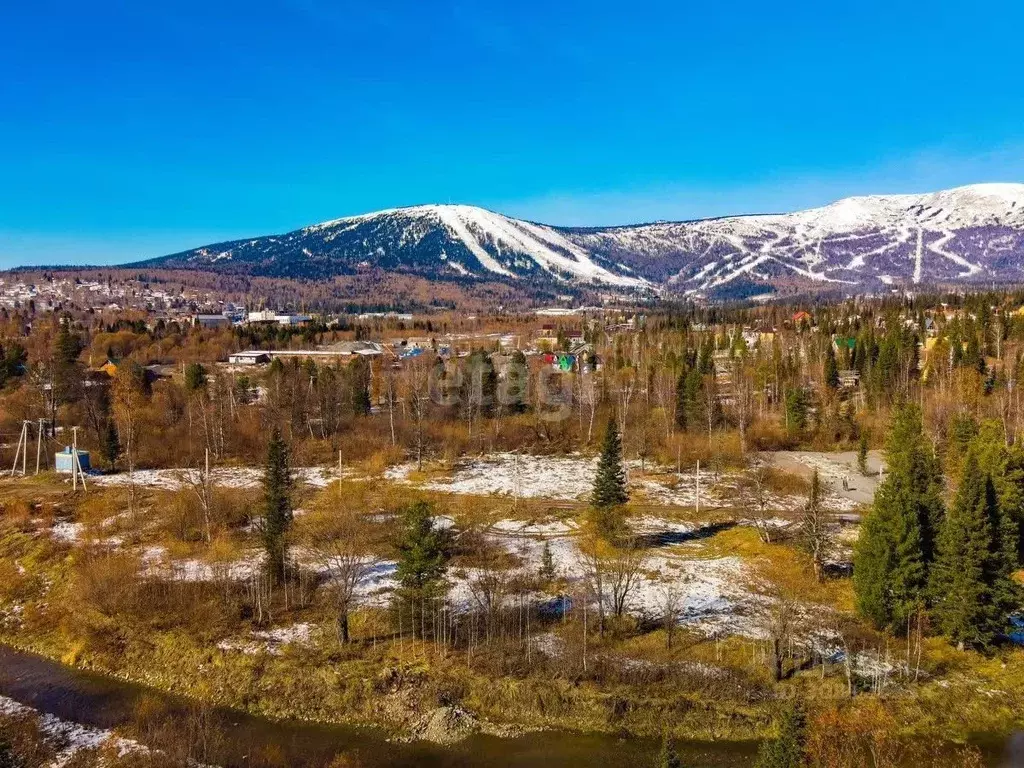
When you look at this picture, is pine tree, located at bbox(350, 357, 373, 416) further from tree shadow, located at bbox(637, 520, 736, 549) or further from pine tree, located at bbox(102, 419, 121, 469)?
tree shadow, located at bbox(637, 520, 736, 549)

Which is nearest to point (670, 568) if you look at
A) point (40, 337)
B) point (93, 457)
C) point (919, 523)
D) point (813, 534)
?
point (813, 534)

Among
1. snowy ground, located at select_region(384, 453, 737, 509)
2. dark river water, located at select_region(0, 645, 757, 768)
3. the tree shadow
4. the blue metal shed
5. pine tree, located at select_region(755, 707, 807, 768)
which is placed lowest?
dark river water, located at select_region(0, 645, 757, 768)

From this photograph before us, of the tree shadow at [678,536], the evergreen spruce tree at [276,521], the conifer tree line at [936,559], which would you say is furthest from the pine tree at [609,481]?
the evergreen spruce tree at [276,521]

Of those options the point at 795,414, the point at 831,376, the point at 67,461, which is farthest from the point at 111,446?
the point at 831,376

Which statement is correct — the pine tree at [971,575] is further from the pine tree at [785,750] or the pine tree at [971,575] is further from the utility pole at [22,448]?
the utility pole at [22,448]

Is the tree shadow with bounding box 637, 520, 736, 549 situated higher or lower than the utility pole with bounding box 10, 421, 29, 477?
lower

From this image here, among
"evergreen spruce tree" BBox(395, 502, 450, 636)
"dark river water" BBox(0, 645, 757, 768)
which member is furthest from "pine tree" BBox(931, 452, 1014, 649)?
"evergreen spruce tree" BBox(395, 502, 450, 636)
